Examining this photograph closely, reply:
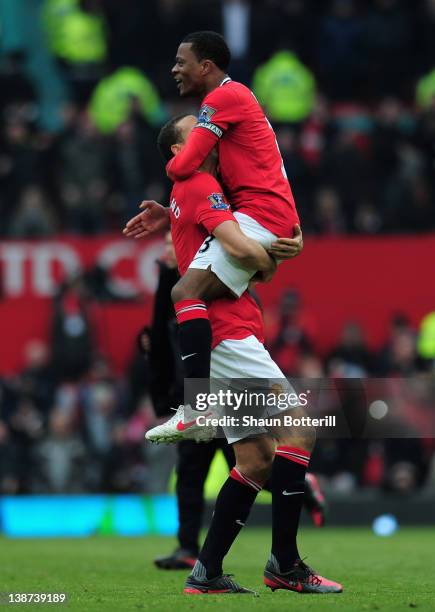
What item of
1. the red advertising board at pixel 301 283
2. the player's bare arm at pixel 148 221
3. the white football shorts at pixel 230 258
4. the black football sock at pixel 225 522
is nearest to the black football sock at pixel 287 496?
the black football sock at pixel 225 522

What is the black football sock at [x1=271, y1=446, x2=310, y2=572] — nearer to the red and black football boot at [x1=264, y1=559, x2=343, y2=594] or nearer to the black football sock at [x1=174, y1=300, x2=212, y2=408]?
the red and black football boot at [x1=264, y1=559, x2=343, y2=594]

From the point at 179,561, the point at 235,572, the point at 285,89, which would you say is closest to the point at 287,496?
the point at 235,572

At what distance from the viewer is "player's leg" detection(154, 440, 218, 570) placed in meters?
8.78

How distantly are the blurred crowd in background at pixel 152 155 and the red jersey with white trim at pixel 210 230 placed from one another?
17.9 feet

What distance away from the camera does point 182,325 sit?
673 cm

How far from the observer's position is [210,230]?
6793mm

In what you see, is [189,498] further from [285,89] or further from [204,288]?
[285,89]

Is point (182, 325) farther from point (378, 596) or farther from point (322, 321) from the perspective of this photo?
point (322, 321)

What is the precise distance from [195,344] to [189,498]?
7.79 ft

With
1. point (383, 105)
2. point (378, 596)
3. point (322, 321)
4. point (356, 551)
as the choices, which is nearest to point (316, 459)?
point (322, 321)

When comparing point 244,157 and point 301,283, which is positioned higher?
point 301,283

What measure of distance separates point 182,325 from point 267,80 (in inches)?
460

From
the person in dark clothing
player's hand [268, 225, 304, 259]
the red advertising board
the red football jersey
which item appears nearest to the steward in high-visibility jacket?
the red advertising board

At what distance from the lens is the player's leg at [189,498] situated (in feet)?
28.8
